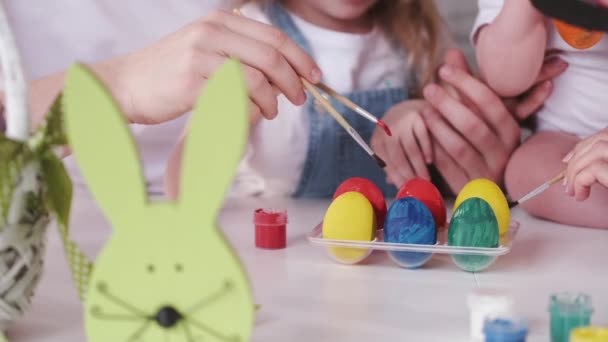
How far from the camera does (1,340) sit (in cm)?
53

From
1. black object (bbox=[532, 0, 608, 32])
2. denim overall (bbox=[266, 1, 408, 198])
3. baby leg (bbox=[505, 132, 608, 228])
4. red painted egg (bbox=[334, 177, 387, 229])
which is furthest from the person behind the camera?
denim overall (bbox=[266, 1, 408, 198])

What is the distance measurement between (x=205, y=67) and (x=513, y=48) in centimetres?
45

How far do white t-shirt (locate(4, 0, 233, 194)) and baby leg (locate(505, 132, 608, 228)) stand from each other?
0.52 metres

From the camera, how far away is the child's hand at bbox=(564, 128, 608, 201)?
0.79 metres

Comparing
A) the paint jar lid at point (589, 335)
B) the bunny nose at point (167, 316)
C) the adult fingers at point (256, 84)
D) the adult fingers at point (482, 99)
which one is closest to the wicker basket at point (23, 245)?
the bunny nose at point (167, 316)

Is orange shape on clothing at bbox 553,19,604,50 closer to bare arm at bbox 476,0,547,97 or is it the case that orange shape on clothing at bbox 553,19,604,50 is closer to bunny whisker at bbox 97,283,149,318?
bare arm at bbox 476,0,547,97

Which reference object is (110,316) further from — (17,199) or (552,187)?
(552,187)

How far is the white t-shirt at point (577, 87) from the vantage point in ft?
3.37

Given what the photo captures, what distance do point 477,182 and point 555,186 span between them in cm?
20

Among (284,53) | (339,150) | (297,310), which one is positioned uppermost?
(284,53)

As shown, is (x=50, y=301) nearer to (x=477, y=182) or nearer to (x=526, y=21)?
(x=477, y=182)

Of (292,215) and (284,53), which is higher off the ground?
(284,53)

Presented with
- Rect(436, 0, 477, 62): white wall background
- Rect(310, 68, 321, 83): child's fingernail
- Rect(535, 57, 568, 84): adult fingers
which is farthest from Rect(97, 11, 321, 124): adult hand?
Rect(436, 0, 477, 62): white wall background

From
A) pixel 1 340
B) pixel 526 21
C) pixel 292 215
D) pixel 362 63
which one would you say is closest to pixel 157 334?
pixel 1 340
